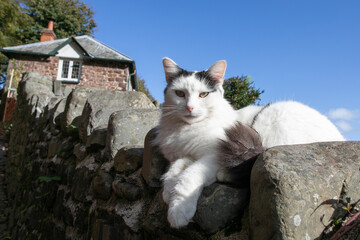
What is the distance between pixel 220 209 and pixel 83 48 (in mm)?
17292

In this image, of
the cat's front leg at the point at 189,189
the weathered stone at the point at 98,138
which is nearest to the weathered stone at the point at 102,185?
the weathered stone at the point at 98,138

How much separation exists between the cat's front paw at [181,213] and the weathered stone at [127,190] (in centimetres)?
72

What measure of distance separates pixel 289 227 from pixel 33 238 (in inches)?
146

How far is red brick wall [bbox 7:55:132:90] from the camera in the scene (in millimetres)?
15945

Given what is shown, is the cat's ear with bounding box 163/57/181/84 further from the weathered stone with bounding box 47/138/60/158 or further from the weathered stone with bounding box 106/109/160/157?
the weathered stone with bounding box 47/138/60/158

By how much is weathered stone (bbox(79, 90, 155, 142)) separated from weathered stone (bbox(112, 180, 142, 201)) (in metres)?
0.99

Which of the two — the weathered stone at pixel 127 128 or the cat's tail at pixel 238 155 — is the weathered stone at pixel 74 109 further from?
the cat's tail at pixel 238 155

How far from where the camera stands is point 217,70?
1.92 metres

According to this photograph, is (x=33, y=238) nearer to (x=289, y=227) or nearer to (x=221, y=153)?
(x=221, y=153)

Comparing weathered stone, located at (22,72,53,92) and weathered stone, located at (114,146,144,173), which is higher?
weathered stone, located at (22,72,53,92)

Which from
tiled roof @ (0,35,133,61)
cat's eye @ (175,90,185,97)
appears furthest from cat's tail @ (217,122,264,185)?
tiled roof @ (0,35,133,61)

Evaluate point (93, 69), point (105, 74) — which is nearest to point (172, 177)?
point (105, 74)

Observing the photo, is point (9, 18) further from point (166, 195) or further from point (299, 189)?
point (299, 189)

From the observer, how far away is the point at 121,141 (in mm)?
2373
